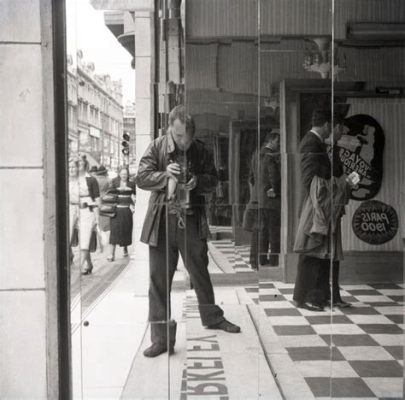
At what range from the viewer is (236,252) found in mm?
4617

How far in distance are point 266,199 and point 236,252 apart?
38 centimetres

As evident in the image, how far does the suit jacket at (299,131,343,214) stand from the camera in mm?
4668

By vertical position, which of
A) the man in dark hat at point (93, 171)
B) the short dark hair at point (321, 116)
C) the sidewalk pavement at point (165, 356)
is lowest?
the sidewalk pavement at point (165, 356)

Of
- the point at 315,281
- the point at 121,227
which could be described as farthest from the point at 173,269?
the point at 315,281

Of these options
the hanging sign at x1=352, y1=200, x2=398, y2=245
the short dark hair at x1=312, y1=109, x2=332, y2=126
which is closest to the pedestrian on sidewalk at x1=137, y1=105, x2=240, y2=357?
the short dark hair at x1=312, y1=109, x2=332, y2=126

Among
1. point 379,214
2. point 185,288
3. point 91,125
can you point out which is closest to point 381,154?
point 379,214

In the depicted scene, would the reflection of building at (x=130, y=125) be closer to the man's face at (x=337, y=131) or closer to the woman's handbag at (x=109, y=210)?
the woman's handbag at (x=109, y=210)

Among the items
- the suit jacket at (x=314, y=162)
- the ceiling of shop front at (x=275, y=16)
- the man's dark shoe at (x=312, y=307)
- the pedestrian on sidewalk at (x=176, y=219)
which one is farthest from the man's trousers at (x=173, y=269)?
the ceiling of shop front at (x=275, y=16)

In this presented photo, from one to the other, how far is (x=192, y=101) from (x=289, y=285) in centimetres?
130

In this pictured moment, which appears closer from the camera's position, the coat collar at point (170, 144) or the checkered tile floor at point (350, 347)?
the coat collar at point (170, 144)

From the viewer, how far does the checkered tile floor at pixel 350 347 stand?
4777 mm

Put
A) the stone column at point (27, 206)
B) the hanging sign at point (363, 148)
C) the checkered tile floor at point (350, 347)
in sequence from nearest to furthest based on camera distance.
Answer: the stone column at point (27, 206)
the hanging sign at point (363, 148)
the checkered tile floor at point (350, 347)

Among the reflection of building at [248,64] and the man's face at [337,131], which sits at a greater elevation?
the reflection of building at [248,64]

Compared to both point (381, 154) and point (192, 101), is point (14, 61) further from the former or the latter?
point (381, 154)
